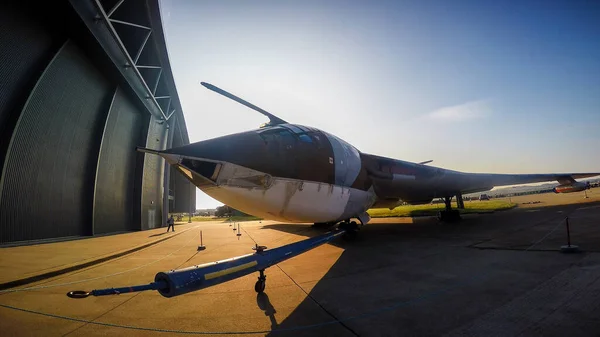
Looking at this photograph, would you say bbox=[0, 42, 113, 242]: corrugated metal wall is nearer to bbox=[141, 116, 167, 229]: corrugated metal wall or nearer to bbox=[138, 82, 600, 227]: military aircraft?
bbox=[141, 116, 167, 229]: corrugated metal wall

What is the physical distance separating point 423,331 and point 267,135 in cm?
444

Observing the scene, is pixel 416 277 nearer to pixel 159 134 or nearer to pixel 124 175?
pixel 124 175

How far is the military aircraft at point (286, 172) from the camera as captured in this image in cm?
473

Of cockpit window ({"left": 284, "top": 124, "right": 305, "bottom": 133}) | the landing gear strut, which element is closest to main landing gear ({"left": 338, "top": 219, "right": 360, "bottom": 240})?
cockpit window ({"left": 284, "top": 124, "right": 305, "bottom": 133})

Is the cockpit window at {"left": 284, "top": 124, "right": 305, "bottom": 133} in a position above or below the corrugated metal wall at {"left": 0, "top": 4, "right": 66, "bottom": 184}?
below

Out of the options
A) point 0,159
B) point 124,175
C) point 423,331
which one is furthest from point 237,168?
point 124,175

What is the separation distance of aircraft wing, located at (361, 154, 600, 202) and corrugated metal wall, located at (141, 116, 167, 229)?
82.3 feet

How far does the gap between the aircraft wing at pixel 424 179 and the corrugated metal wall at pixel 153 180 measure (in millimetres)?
25072

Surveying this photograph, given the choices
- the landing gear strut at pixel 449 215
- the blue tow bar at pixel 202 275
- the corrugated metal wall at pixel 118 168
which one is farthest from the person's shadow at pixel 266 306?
the corrugated metal wall at pixel 118 168

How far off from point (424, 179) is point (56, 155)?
21.6m

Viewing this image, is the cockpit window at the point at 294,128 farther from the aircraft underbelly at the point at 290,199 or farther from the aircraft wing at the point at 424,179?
the aircraft wing at the point at 424,179

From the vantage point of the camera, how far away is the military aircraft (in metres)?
4.73

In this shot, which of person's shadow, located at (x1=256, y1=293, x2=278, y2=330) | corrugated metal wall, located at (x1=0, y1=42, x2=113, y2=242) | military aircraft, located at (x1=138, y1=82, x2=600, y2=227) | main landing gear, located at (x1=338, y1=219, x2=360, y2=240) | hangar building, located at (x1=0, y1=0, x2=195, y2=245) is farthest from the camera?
corrugated metal wall, located at (x1=0, y1=42, x2=113, y2=242)

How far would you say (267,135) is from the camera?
5.78 metres
